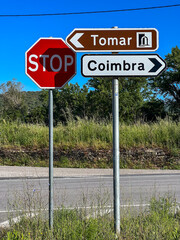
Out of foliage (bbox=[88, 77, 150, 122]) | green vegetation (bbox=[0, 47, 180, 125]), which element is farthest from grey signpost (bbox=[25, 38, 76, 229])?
foliage (bbox=[88, 77, 150, 122])

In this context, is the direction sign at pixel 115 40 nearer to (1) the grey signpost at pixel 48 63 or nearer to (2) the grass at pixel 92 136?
(1) the grey signpost at pixel 48 63

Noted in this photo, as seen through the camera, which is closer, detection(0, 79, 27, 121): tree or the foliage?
the foliage

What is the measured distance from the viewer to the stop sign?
4543 mm

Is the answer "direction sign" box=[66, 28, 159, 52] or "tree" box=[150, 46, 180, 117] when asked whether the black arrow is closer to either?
"direction sign" box=[66, 28, 159, 52]

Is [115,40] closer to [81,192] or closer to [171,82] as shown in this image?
[81,192]

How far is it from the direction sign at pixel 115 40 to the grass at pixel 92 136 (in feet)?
41.1

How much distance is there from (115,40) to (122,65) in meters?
0.33

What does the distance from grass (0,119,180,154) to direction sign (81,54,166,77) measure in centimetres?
1252

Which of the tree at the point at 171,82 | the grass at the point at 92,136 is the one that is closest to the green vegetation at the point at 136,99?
the tree at the point at 171,82

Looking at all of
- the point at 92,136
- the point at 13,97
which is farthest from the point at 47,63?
the point at 13,97

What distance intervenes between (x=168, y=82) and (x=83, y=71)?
148 feet

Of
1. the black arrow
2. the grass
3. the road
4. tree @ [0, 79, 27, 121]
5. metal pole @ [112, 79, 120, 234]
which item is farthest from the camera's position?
tree @ [0, 79, 27, 121]

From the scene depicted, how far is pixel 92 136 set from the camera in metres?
17.8

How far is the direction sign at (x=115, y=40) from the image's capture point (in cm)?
440
